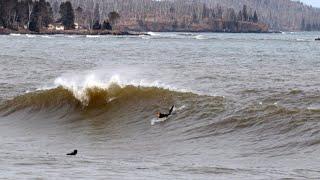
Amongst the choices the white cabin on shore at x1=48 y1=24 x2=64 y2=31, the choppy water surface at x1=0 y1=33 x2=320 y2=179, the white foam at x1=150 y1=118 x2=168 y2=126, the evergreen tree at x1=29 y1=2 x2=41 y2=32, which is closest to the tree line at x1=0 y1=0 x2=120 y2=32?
the evergreen tree at x1=29 y1=2 x2=41 y2=32

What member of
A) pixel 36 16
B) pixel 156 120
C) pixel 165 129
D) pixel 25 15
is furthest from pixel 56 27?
pixel 165 129

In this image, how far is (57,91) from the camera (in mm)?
23312

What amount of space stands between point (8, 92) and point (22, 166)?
15.2 metres

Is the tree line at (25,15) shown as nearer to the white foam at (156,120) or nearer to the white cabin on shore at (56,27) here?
the white cabin on shore at (56,27)

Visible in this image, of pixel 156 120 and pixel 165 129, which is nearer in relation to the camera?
pixel 165 129

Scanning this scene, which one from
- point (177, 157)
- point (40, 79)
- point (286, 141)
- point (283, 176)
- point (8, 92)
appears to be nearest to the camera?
point (283, 176)

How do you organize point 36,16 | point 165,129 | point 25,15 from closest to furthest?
point 165,129, point 25,15, point 36,16

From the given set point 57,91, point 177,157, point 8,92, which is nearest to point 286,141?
point 177,157

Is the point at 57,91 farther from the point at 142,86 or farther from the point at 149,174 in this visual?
the point at 149,174

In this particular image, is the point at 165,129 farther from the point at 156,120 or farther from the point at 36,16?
the point at 36,16

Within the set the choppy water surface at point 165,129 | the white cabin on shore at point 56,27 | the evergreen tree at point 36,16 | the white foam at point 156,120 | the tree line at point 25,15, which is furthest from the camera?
the white cabin on shore at point 56,27

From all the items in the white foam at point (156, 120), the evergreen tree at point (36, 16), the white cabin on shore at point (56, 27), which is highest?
the evergreen tree at point (36, 16)

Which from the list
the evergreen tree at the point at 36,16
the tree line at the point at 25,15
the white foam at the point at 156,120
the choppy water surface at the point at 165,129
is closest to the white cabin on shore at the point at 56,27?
the tree line at the point at 25,15

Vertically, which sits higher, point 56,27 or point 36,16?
point 36,16
